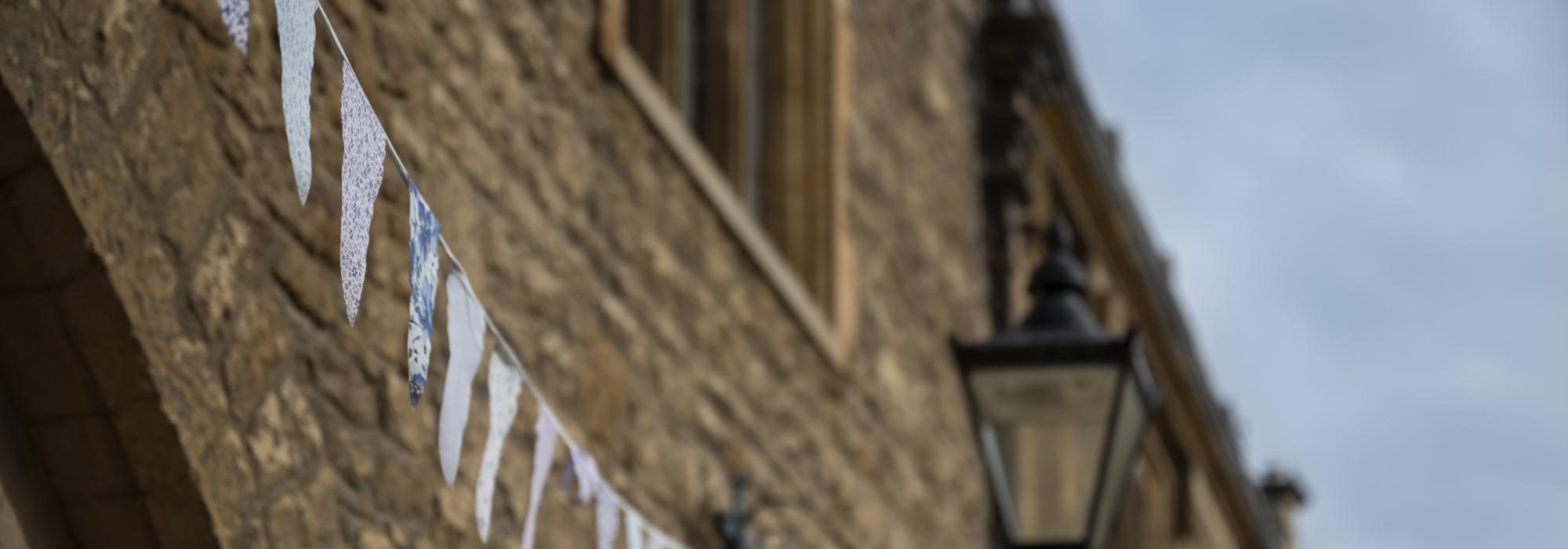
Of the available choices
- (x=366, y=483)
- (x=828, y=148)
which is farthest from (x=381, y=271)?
(x=828, y=148)

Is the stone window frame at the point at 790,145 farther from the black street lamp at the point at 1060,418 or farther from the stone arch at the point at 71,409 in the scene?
the stone arch at the point at 71,409

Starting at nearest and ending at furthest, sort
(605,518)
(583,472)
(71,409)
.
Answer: (71,409)
(583,472)
(605,518)

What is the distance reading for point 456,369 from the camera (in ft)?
14.8

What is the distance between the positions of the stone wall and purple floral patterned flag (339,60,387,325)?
17.3 inches

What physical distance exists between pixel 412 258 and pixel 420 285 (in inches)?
1.7

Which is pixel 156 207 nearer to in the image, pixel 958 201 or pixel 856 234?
pixel 856 234

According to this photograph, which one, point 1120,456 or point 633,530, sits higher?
point 633,530

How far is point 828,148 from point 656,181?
1851 mm

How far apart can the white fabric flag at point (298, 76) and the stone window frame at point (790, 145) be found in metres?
3.78

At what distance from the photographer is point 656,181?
23.8 ft

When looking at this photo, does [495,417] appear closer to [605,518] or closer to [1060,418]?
[605,518]

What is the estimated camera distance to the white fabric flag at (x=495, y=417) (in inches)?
186

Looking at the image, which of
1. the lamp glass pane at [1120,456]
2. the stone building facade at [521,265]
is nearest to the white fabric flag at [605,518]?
the stone building facade at [521,265]

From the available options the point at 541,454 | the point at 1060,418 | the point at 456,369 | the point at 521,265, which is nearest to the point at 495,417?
the point at 541,454
